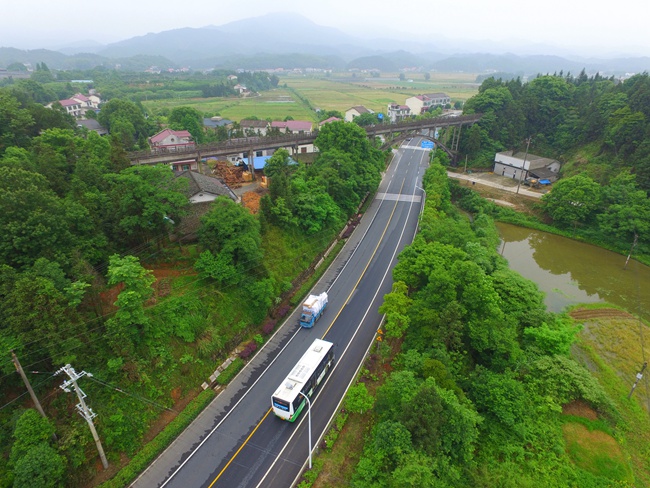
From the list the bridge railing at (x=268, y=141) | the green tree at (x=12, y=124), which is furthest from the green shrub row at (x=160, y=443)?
the green tree at (x=12, y=124)

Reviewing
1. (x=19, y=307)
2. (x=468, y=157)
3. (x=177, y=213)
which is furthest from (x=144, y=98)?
(x=19, y=307)

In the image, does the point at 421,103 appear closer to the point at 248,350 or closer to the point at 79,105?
the point at 79,105

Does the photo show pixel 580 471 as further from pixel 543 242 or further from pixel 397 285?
pixel 543 242

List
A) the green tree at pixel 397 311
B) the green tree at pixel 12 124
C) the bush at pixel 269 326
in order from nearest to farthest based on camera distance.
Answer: the green tree at pixel 397 311 < the bush at pixel 269 326 < the green tree at pixel 12 124

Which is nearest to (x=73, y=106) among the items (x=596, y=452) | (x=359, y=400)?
(x=359, y=400)

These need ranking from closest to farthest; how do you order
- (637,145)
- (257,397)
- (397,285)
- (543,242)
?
1. (257,397)
2. (397,285)
3. (543,242)
4. (637,145)

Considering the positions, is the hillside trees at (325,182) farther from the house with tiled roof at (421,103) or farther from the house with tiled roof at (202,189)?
the house with tiled roof at (421,103)
